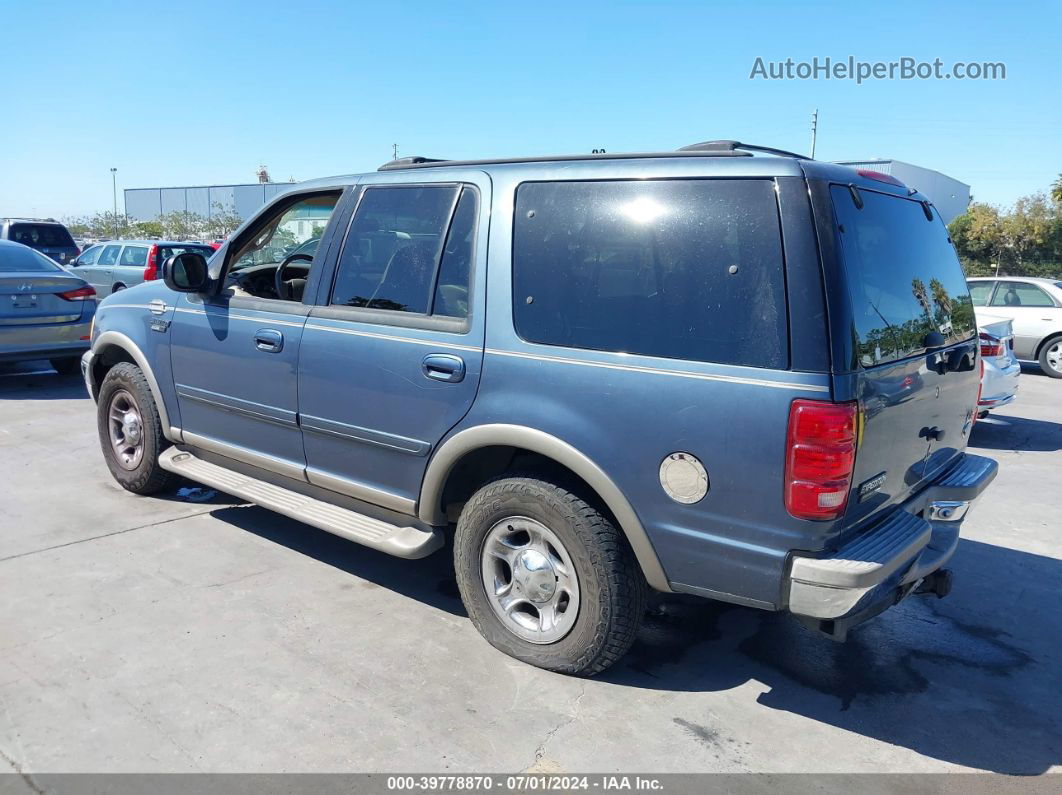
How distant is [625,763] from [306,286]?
278 centimetres

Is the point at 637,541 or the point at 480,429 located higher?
the point at 480,429

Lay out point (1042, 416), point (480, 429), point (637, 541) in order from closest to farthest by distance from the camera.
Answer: point (637, 541)
point (480, 429)
point (1042, 416)

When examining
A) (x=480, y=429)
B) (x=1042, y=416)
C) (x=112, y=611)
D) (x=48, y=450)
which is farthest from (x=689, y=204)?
(x=1042, y=416)

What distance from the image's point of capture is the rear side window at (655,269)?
2.82 m

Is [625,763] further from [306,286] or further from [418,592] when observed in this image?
[306,286]

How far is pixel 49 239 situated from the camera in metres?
19.4

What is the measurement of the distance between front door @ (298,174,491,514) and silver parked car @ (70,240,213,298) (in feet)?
43.2

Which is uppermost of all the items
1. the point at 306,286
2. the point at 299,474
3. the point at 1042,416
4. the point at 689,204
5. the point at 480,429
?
the point at 689,204

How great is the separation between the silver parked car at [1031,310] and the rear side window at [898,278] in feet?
34.8

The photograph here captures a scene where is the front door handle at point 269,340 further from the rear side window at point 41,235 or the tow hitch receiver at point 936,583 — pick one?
the rear side window at point 41,235

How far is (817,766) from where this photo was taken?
288cm

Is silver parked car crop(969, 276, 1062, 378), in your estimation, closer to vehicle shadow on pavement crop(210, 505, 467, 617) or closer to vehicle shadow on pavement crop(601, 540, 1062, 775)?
vehicle shadow on pavement crop(601, 540, 1062, 775)

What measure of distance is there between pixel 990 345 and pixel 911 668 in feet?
17.9

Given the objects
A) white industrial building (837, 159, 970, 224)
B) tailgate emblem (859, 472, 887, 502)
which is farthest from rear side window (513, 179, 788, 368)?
white industrial building (837, 159, 970, 224)
